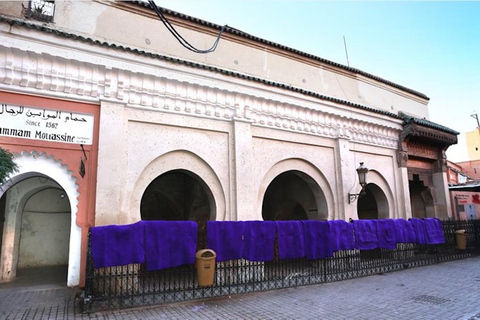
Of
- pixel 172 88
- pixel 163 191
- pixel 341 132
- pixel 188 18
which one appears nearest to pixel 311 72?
Answer: pixel 341 132

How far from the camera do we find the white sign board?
6676 millimetres

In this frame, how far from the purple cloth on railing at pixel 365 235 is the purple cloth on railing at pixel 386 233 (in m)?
0.21

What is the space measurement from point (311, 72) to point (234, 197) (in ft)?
21.9

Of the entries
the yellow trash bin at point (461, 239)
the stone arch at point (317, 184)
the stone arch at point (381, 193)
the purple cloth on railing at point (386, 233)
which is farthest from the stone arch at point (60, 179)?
the yellow trash bin at point (461, 239)

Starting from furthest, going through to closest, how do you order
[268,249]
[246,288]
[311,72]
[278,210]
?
1. [278,210]
2. [311,72]
3. [268,249]
4. [246,288]

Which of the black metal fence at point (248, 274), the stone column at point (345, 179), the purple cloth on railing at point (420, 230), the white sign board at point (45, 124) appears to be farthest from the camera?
the purple cloth on railing at point (420, 230)

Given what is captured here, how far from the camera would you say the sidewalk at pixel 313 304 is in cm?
560

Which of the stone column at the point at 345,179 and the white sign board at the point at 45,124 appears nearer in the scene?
the white sign board at the point at 45,124

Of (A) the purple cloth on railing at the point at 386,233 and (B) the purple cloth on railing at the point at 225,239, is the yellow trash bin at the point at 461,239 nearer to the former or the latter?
(A) the purple cloth on railing at the point at 386,233

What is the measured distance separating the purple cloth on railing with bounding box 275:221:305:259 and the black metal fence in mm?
306

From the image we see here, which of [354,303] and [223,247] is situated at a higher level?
[223,247]

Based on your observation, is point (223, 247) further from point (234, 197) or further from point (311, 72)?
point (311, 72)

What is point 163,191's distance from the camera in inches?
500

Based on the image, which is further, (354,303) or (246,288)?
(246,288)
